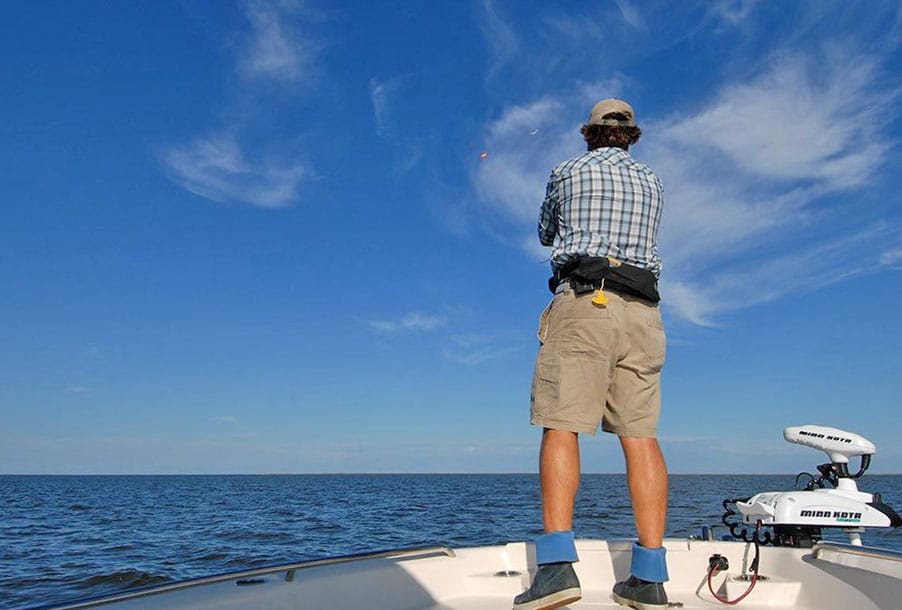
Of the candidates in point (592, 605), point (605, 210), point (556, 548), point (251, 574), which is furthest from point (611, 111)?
point (251, 574)

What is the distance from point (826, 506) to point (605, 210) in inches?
76.4

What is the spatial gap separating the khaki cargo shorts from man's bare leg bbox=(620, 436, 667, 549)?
0.06 m

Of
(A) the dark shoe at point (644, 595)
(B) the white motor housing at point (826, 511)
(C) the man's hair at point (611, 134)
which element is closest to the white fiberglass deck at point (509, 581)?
(A) the dark shoe at point (644, 595)

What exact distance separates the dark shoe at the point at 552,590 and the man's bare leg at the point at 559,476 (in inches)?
5.5

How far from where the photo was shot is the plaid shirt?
2746 millimetres

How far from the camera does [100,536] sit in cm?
1686

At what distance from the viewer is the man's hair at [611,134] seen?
3.00 m

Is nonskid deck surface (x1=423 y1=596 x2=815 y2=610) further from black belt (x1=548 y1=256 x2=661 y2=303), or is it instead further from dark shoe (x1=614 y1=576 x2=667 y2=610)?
black belt (x1=548 y1=256 x2=661 y2=303)

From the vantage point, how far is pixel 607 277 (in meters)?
2.63

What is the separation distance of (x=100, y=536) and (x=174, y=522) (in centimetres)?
437

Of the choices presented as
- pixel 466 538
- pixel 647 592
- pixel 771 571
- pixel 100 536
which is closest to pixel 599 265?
pixel 647 592

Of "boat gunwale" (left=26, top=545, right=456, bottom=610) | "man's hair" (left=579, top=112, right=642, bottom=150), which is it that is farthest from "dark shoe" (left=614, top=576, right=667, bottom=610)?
"man's hair" (left=579, top=112, right=642, bottom=150)

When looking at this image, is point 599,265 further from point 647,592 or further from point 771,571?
point 771,571

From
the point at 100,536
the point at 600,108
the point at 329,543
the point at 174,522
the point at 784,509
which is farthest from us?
the point at 174,522
